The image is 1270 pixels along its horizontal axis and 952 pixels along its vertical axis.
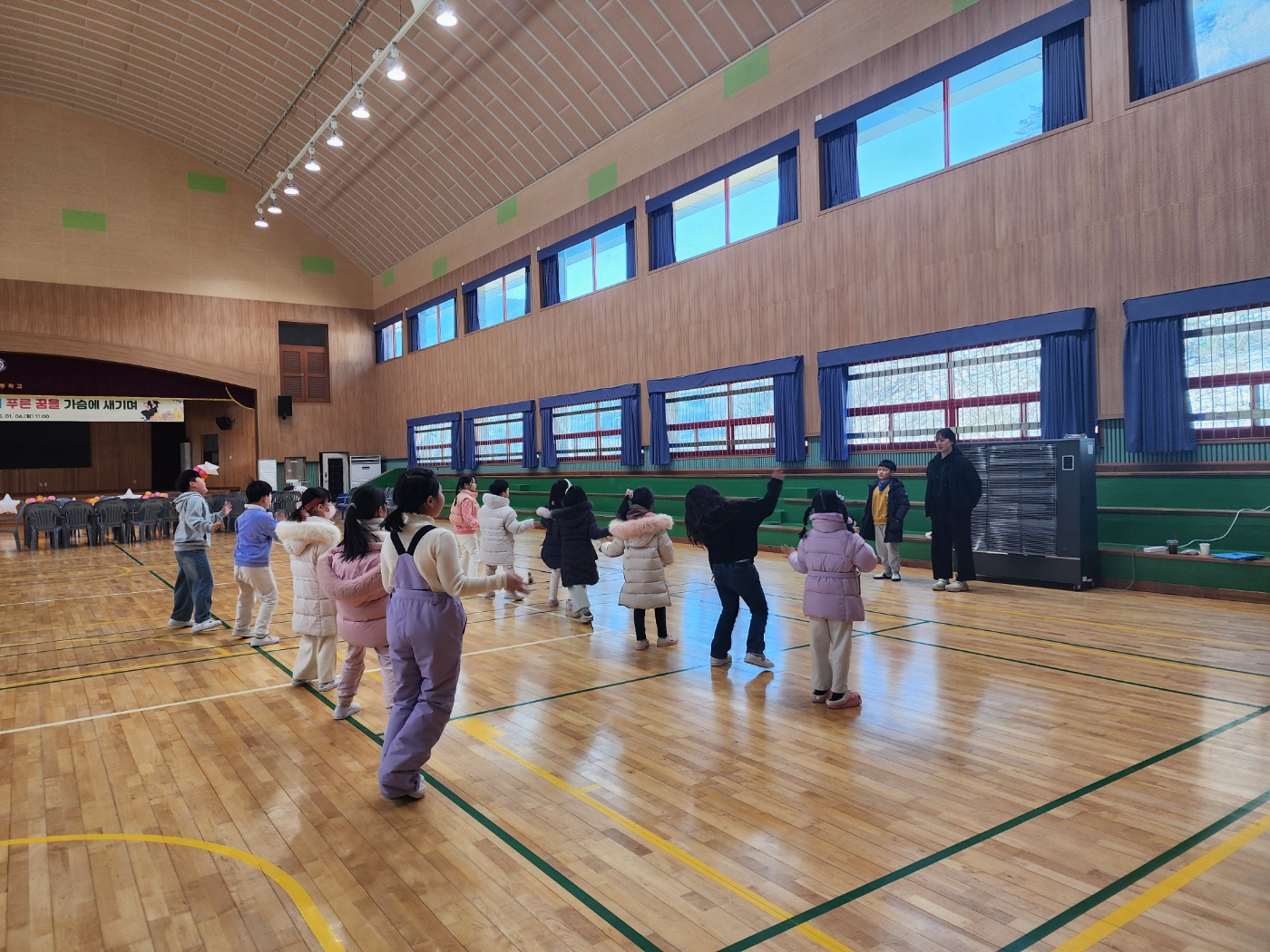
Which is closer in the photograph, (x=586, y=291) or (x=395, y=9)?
(x=395, y=9)

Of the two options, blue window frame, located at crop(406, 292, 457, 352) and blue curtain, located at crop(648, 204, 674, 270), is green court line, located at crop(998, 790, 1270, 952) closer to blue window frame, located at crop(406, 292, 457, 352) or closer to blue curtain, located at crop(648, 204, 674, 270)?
blue curtain, located at crop(648, 204, 674, 270)

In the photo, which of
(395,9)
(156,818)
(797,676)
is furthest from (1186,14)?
(395,9)

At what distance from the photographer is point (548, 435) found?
17.2 metres

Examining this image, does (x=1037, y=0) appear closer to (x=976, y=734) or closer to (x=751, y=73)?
(x=751, y=73)

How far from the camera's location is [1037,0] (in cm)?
848

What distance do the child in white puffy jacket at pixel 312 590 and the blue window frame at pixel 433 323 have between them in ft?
54.1

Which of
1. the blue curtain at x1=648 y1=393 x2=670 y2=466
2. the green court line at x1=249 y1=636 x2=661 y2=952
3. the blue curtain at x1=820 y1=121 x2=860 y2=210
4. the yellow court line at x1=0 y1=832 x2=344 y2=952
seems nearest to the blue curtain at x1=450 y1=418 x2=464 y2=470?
the blue curtain at x1=648 y1=393 x2=670 y2=466

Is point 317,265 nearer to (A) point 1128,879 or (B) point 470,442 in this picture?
→ (B) point 470,442

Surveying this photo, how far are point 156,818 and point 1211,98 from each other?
9.56 m

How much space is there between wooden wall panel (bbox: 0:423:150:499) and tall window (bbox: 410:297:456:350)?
36.7 feet

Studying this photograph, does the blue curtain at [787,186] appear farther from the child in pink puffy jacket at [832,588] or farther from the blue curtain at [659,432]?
the child in pink puffy jacket at [832,588]

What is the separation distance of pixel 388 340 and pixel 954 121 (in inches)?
738

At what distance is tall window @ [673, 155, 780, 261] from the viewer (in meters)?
A: 12.1

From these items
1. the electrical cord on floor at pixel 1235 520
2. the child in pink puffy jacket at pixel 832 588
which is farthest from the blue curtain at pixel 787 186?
the child in pink puffy jacket at pixel 832 588
